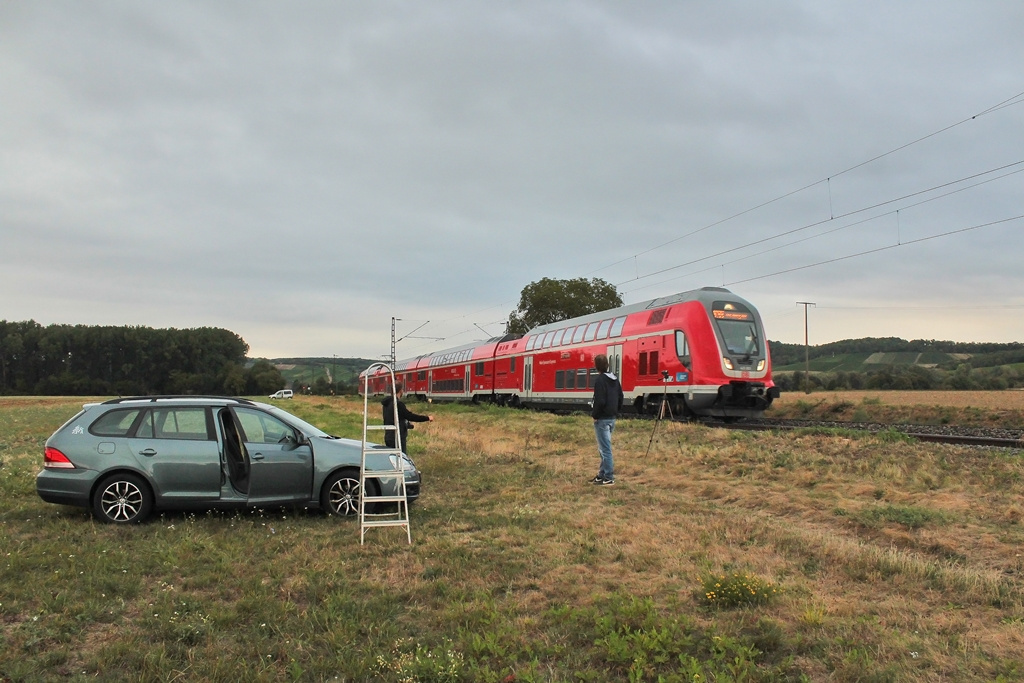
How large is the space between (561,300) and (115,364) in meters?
76.8

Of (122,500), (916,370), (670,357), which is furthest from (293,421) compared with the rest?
(916,370)

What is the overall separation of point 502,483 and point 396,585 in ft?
17.8

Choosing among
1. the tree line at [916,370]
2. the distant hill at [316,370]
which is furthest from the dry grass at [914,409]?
the distant hill at [316,370]

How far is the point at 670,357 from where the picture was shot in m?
22.0

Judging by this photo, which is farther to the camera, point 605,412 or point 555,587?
point 605,412

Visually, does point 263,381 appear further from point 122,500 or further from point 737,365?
point 122,500

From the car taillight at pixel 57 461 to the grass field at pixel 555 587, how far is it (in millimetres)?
641

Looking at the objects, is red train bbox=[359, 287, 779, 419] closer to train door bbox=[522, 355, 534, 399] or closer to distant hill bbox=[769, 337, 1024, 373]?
train door bbox=[522, 355, 534, 399]

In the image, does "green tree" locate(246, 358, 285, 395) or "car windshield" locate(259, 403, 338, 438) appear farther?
"green tree" locate(246, 358, 285, 395)

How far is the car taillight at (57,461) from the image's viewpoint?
27.4 feet

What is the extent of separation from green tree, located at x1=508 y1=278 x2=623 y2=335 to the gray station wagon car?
54.2 meters

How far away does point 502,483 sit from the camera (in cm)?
1141

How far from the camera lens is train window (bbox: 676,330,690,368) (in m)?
21.3

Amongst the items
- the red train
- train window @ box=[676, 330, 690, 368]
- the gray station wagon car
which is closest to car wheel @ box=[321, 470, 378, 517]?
the gray station wagon car
